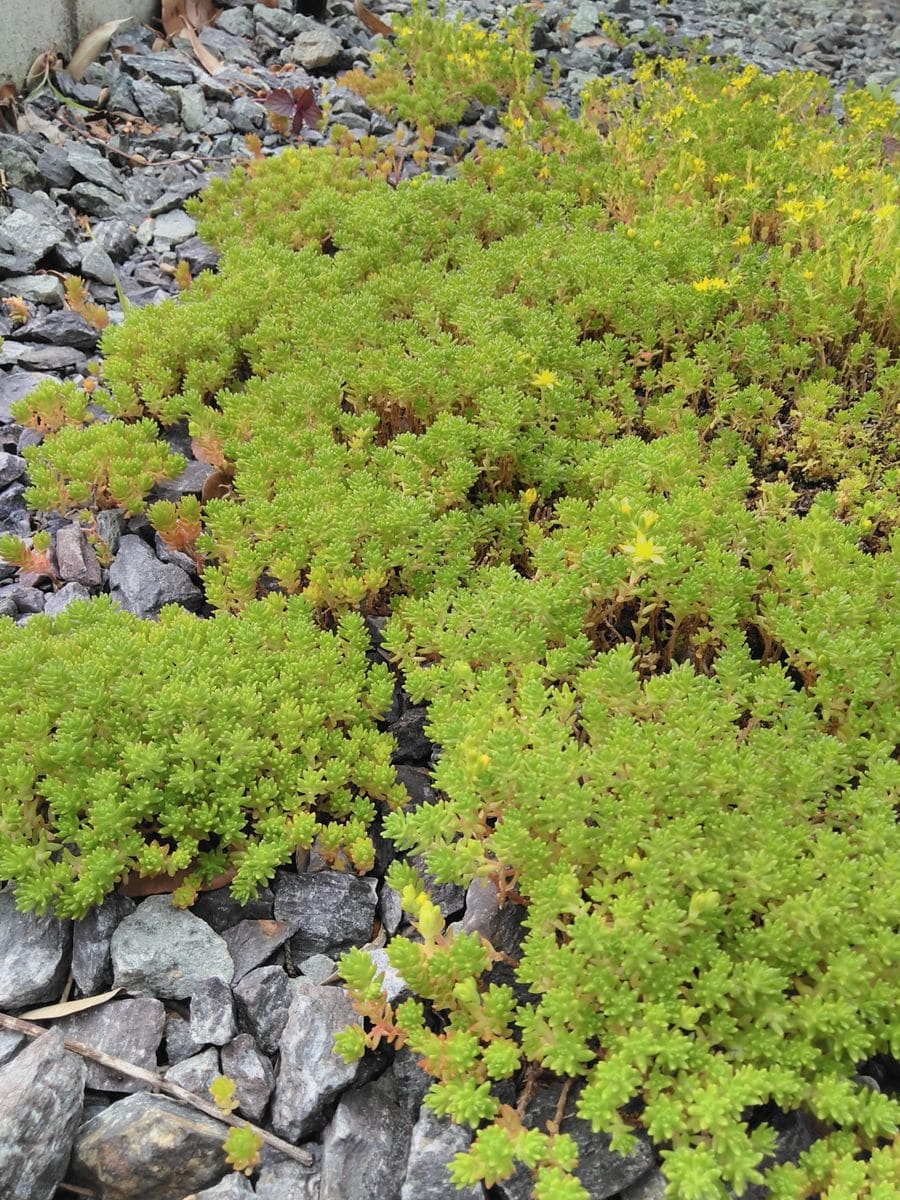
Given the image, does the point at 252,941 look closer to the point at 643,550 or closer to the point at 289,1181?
the point at 289,1181

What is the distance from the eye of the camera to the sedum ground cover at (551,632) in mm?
2561

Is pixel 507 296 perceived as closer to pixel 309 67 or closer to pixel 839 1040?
pixel 839 1040

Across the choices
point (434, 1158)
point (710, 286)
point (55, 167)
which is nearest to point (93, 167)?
point (55, 167)

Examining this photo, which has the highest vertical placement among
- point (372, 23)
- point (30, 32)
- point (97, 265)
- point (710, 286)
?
point (372, 23)

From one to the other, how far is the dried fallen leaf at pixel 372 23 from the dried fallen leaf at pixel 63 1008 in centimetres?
966

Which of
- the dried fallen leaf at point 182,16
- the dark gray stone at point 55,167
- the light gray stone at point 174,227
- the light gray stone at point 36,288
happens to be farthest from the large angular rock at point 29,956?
the dried fallen leaf at point 182,16

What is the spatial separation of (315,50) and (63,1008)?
8.86 meters

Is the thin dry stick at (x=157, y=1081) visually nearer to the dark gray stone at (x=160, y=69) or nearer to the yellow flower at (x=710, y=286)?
the yellow flower at (x=710, y=286)

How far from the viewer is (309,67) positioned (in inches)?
348

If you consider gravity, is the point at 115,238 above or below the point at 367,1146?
above

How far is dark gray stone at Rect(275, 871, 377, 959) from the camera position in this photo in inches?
123

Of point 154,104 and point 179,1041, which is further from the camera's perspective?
point 154,104

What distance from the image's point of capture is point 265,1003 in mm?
2900

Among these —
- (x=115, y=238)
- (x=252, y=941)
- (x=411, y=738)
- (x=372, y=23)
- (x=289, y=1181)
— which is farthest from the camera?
(x=372, y=23)
